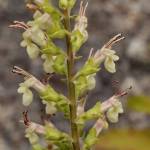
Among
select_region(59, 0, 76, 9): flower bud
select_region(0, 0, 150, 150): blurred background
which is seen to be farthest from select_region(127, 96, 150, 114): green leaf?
select_region(59, 0, 76, 9): flower bud

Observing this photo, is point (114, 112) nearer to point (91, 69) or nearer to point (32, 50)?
point (91, 69)

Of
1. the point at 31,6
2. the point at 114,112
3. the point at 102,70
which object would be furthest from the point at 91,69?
the point at 102,70

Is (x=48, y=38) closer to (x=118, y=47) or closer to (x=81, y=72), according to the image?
(x=81, y=72)

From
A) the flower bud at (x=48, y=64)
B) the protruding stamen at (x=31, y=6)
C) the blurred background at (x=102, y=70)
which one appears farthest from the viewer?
the blurred background at (x=102, y=70)

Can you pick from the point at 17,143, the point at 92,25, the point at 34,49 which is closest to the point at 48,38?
the point at 34,49

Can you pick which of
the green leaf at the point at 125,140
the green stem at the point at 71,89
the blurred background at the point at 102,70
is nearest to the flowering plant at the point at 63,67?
the green stem at the point at 71,89

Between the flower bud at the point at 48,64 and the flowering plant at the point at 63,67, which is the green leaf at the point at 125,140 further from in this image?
the flower bud at the point at 48,64
